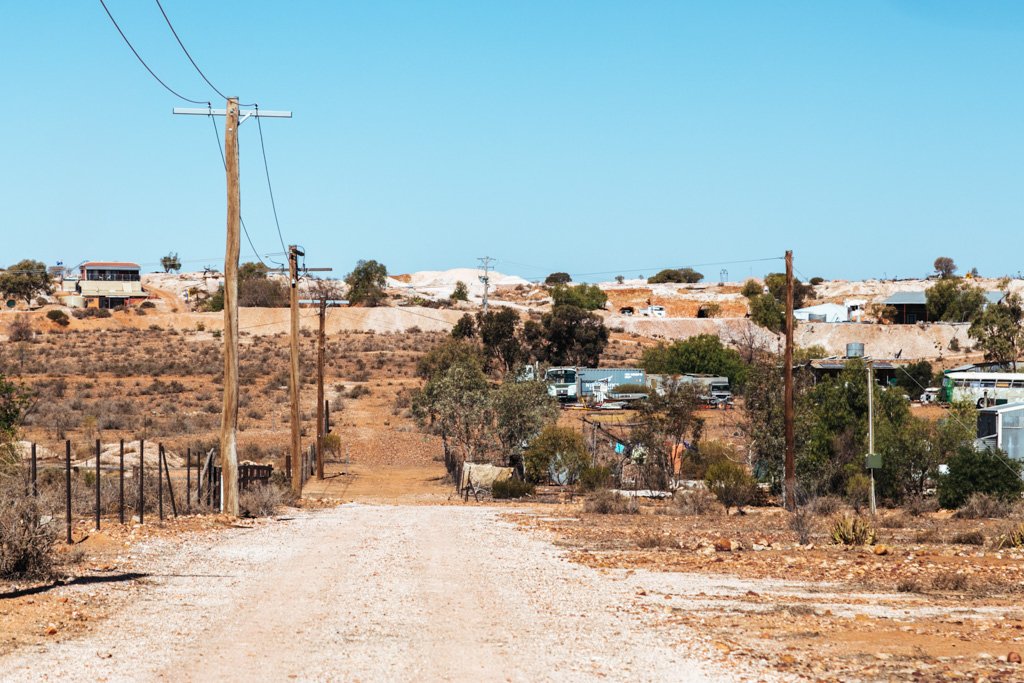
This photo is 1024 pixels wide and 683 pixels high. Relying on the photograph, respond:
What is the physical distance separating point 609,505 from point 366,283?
12473 cm

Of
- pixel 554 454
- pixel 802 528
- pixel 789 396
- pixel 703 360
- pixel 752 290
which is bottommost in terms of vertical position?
pixel 554 454

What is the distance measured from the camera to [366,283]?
155 metres

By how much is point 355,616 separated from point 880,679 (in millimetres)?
6086

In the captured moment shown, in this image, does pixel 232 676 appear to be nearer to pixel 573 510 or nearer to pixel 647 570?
pixel 647 570

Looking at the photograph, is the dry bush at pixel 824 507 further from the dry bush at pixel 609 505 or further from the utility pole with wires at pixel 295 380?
the utility pole with wires at pixel 295 380

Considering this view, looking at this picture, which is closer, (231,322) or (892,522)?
(231,322)

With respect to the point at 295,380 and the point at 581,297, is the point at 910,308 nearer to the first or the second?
the point at 581,297

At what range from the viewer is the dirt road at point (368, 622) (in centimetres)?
1108

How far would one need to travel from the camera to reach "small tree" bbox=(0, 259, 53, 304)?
440ft

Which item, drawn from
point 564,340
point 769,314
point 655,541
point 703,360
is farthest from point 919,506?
point 769,314

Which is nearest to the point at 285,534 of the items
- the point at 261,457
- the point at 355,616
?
the point at 355,616

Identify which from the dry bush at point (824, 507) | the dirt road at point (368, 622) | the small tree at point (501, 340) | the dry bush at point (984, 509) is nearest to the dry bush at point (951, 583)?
the dirt road at point (368, 622)

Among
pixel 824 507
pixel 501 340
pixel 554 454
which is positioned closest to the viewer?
pixel 824 507

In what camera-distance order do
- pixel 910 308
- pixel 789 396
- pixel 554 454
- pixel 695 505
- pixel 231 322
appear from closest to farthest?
pixel 231 322, pixel 695 505, pixel 789 396, pixel 554 454, pixel 910 308
